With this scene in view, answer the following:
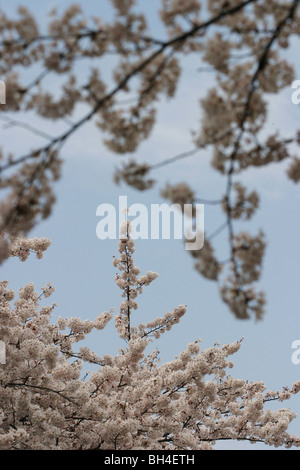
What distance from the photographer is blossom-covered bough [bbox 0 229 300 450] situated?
7.72 metres

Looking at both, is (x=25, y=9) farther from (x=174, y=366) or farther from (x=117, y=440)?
(x=174, y=366)

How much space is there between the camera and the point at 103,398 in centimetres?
826

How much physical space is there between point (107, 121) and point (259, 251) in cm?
187

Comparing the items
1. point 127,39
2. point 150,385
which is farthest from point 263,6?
point 150,385

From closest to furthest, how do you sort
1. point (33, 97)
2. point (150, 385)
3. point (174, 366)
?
point (33, 97)
point (150, 385)
point (174, 366)

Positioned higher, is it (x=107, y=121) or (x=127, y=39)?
(x=127, y=39)

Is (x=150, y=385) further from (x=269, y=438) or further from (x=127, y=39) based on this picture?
(x=127, y=39)

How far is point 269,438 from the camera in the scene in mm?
10586

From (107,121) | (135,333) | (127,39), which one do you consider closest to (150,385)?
(135,333)

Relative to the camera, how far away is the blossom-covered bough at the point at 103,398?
25.3 feet

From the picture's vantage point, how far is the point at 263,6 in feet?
13.1

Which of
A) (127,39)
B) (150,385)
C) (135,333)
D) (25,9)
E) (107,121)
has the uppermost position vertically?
(25,9)
